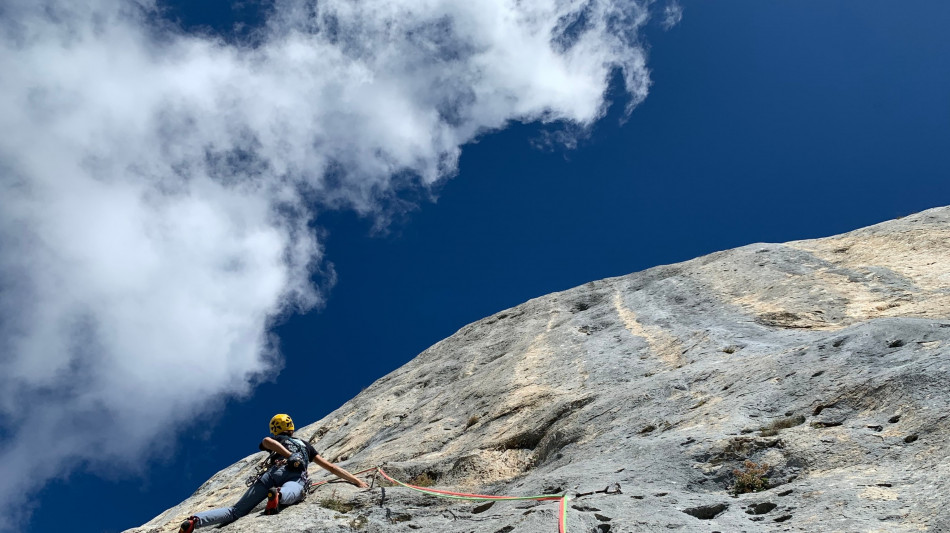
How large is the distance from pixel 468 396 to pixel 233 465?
35.5 ft

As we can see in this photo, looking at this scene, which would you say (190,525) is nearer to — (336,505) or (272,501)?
(272,501)

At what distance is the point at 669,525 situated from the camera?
739 cm

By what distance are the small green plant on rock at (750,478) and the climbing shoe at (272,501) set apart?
576 centimetres

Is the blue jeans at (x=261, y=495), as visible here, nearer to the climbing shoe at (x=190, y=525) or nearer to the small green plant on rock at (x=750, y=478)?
the climbing shoe at (x=190, y=525)

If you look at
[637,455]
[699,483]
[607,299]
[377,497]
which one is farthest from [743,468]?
[607,299]

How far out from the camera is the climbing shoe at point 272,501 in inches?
358

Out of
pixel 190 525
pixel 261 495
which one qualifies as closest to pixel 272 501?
pixel 261 495

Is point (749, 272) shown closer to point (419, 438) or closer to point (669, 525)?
point (419, 438)

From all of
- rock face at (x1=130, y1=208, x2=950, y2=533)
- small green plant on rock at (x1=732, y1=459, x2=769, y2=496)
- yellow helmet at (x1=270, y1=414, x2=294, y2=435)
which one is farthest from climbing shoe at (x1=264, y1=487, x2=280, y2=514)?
small green plant on rock at (x1=732, y1=459, x2=769, y2=496)

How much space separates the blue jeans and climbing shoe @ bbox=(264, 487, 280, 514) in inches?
3.9

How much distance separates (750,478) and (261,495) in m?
6.39

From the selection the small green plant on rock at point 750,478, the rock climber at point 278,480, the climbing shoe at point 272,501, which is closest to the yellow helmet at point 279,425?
the rock climber at point 278,480

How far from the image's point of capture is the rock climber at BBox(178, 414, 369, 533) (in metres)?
9.05

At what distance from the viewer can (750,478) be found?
8.20 m
